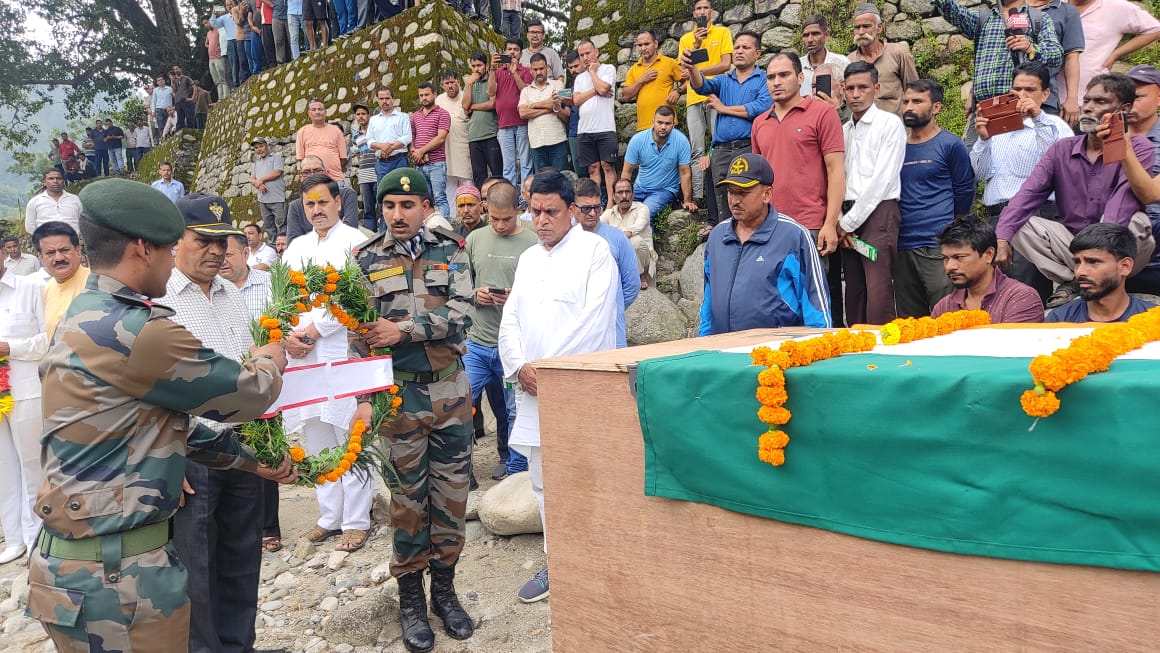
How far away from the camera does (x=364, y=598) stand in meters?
3.77

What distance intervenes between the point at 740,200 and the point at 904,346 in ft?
4.78

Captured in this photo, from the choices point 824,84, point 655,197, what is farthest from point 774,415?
point 655,197

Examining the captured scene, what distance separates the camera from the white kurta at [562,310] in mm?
3762

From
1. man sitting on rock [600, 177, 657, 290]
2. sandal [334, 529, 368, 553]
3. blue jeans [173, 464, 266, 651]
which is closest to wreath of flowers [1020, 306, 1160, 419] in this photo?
blue jeans [173, 464, 266, 651]

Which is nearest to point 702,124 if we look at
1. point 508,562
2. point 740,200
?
point 740,200

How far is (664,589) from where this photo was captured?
221 cm

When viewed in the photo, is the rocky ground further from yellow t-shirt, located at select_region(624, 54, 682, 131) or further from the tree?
the tree

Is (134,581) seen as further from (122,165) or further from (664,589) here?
(122,165)

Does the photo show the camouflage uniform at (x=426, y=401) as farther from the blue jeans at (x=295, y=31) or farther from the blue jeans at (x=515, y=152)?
the blue jeans at (x=295, y=31)

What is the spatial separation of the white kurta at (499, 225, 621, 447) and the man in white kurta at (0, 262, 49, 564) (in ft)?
12.3

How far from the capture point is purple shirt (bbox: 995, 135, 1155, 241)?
3.78 m

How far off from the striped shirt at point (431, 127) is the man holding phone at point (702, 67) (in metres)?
3.25

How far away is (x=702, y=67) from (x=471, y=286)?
16.0ft

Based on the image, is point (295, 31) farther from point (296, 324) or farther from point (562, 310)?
point (296, 324)
